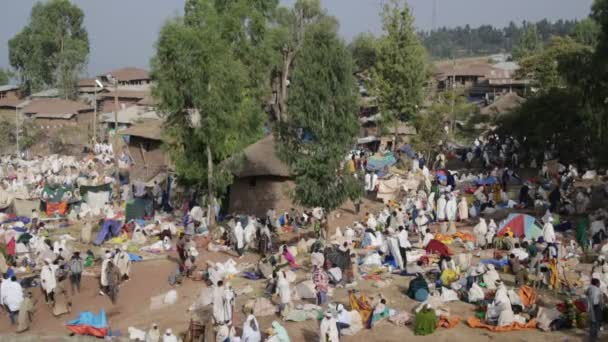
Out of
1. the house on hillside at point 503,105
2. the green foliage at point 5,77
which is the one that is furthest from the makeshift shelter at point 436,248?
the green foliage at point 5,77

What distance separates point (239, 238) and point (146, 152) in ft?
46.1

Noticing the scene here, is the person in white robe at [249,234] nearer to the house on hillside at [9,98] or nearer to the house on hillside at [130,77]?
the house on hillside at [9,98]

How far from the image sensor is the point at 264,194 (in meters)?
21.3

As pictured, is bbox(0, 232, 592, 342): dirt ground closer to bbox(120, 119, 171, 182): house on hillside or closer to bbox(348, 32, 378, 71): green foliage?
bbox(120, 119, 171, 182): house on hillside

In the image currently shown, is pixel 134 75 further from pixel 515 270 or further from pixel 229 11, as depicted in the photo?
pixel 515 270

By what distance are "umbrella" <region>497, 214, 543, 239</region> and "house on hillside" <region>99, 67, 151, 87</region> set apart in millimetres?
51455

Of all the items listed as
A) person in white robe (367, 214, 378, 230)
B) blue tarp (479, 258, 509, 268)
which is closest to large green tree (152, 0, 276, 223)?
person in white robe (367, 214, 378, 230)

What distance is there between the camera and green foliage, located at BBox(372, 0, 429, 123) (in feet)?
105

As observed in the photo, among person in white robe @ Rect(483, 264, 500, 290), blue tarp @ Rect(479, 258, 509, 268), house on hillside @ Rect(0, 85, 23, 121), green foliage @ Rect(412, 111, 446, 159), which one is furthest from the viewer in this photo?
house on hillside @ Rect(0, 85, 23, 121)

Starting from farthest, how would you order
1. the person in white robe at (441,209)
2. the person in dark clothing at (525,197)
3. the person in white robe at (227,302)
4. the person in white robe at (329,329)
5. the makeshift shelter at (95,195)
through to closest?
the makeshift shelter at (95,195) < the person in dark clothing at (525,197) < the person in white robe at (441,209) < the person in white robe at (227,302) < the person in white robe at (329,329)

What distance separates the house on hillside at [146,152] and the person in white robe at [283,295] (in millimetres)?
17076

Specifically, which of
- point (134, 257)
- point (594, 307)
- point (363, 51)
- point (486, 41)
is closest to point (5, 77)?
point (363, 51)

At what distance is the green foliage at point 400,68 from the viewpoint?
32062 mm

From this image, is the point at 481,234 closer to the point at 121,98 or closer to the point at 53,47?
the point at 121,98
